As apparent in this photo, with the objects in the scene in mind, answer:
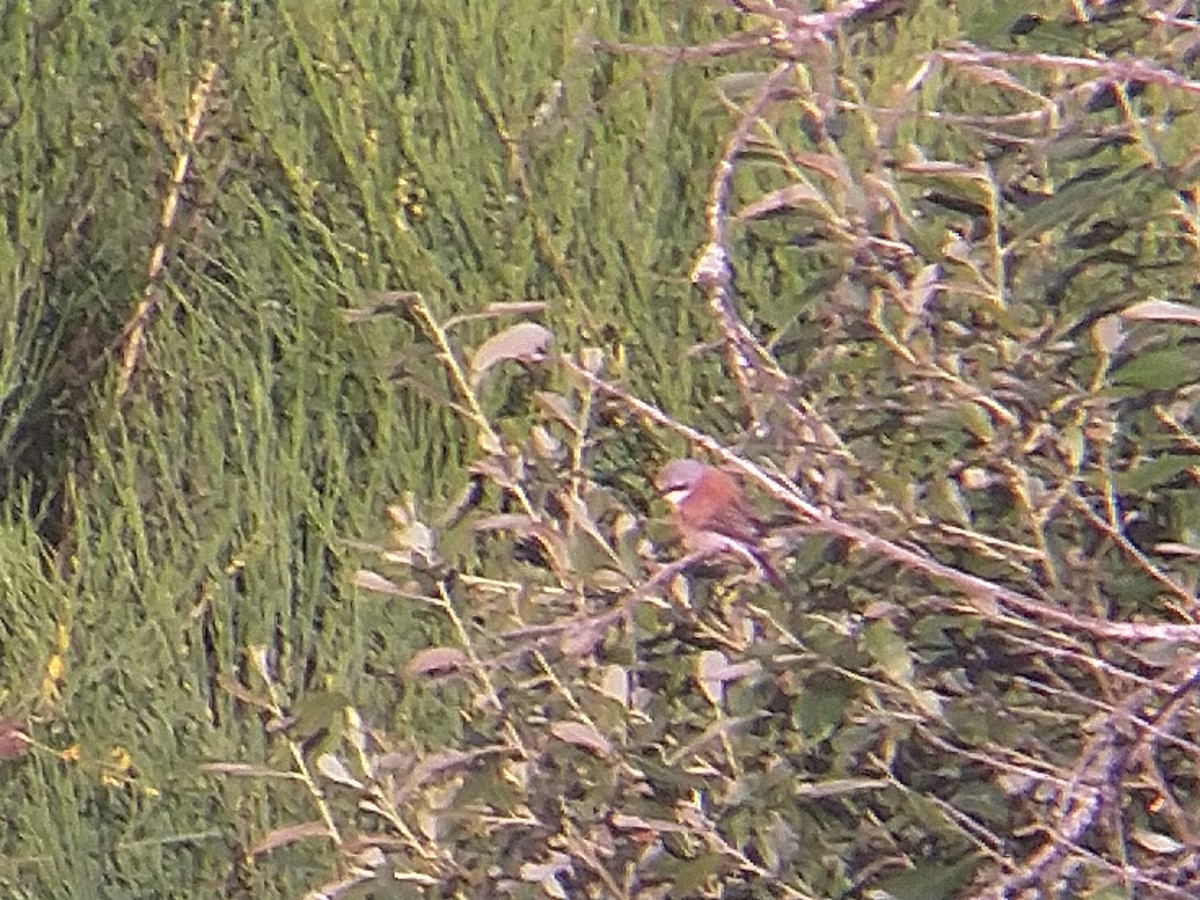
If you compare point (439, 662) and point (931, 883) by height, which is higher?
point (439, 662)

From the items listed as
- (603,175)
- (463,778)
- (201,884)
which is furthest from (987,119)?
(201,884)

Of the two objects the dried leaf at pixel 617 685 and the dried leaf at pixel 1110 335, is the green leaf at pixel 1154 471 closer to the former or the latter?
the dried leaf at pixel 1110 335

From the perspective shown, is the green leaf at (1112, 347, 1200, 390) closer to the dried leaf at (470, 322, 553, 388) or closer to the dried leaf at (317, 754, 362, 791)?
the dried leaf at (470, 322, 553, 388)

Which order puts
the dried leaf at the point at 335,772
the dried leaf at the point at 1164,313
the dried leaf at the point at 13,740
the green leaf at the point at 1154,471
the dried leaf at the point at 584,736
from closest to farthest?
the dried leaf at the point at 1164,313 < the green leaf at the point at 1154,471 < the dried leaf at the point at 584,736 < the dried leaf at the point at 335,772 < the dried leaf at the point at 13,740

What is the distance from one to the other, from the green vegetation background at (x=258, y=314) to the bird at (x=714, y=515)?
1.98ft

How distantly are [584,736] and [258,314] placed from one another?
0.89 meters

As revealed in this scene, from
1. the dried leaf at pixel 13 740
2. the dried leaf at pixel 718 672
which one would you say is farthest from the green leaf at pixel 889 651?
the dried leaf at pixel 13 740

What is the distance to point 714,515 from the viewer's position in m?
0.94

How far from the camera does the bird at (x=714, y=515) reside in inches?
36.9

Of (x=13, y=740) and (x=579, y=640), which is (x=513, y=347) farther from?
(x=13, y=740)

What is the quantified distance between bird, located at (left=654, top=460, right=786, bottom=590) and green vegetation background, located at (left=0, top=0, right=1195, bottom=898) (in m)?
0.60

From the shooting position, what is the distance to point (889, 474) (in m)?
1.09

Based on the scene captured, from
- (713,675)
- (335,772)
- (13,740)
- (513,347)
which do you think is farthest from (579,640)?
(13,740)

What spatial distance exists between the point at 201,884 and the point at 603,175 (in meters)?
0.86
